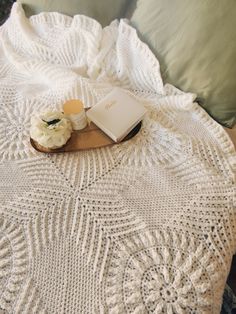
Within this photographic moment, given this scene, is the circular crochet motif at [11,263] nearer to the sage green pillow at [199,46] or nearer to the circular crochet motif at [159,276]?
the circular crochet motif at [159,276]

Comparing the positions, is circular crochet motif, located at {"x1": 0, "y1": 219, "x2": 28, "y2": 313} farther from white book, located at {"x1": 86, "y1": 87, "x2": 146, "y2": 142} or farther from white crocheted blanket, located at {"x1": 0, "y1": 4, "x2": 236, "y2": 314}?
white book, located at {"x1": 86, "y1": 87, "x2": 146, "y2": 142}

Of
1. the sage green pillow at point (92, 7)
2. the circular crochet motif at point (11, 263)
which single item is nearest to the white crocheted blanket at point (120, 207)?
the circular crochet motif at point (11, 263)

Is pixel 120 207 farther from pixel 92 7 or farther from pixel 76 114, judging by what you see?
pixel 92 7

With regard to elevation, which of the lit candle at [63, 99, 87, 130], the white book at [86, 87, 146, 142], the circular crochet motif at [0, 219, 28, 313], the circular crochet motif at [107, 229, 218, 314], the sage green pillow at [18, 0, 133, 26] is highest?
the sage green pillow at [18, 0, 133, 26]

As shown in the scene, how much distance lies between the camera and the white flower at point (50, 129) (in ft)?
3.00

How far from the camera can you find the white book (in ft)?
3.20

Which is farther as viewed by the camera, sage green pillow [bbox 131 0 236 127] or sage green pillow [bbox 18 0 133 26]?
sage green pillow [bbox 18 0 133 26]

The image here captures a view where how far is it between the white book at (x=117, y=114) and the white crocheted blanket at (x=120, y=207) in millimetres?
49

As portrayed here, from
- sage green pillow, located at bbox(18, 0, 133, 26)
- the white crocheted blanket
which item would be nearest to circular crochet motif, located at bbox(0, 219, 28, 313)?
the white crocheted blanket

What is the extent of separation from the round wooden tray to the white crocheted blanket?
2cm

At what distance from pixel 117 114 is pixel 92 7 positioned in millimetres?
537

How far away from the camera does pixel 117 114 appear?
993mm

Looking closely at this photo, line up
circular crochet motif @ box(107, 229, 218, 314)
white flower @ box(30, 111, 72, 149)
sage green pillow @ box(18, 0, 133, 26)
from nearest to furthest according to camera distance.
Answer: circular crochet motif @ box(107, 229, 218, 314), white flower @ box(30, 111, 72, 149), sage green pillow @ box(18, 0, 133, 26)

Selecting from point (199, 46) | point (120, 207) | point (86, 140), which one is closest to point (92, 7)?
point (199, 46)
